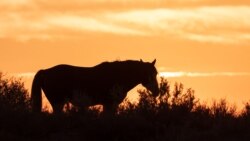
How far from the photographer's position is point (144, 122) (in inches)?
735

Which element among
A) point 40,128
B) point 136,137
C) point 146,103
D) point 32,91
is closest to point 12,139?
point 40,128

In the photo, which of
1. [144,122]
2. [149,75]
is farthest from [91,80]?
[144,122]

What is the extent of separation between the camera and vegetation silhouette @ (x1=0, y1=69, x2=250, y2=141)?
17.8 metres

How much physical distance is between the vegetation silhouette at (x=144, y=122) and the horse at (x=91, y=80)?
142 inches

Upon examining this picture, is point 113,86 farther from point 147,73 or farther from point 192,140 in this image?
point 192,140

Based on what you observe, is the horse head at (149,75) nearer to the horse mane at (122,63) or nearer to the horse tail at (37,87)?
the horse mane at (122,63)

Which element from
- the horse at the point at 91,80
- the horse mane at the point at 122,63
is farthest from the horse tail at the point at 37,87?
the horse mane at the point at 122,63

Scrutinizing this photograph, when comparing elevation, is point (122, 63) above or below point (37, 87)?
above

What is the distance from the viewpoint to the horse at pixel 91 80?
82.1ft

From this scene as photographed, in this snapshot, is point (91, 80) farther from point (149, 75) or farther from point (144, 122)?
point (144, 122)

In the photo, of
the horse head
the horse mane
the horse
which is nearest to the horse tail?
the horse

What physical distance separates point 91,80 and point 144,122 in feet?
22.4

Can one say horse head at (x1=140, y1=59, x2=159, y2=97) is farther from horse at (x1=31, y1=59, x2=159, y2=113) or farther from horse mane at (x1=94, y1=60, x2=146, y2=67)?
horse mane at (x1=94, y1=60, x2=146, y2=67)

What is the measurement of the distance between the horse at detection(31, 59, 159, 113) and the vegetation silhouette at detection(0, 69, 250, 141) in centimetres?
361
